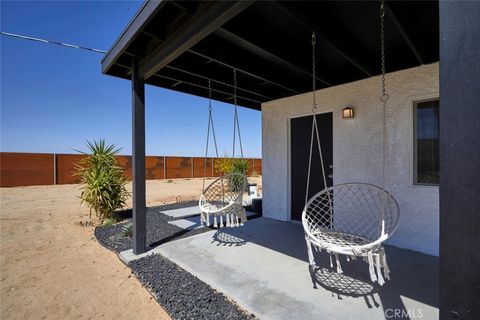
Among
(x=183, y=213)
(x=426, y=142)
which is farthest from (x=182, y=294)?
(x=183, y=213)

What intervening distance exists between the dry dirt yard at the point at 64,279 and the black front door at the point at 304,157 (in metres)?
3.00

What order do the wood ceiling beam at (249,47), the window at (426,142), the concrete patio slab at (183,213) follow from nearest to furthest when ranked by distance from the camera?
A: the wood ceiling beam at (249,47) → the window at (426,142) → the concrete patio slab at (183,213)

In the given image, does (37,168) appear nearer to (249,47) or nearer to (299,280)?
(249,47)

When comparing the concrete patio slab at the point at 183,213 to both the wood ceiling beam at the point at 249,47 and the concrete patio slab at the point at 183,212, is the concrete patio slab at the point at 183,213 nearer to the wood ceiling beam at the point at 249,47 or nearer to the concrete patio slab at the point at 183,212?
the concrete patio slab at the point at 183,212

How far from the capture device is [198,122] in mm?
18344

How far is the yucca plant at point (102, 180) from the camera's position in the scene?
4.98m

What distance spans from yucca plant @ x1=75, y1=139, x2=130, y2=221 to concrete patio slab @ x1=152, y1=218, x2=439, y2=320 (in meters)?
2.31

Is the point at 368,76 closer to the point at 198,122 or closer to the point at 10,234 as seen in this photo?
the point at 10,234

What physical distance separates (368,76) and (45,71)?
1301cm

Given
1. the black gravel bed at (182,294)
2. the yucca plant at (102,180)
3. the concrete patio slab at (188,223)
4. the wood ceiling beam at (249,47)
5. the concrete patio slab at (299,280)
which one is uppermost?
the wood ceiling beam at (249,47)

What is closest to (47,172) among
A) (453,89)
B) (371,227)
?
(371,227)

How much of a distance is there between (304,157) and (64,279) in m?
3.87

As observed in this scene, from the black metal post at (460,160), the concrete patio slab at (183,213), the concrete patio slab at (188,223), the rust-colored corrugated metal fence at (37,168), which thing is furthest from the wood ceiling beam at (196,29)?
the rust-colored corrugated metal fence at (37,168)

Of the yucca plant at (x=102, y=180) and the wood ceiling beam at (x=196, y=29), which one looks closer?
the wood ceiling beam at (x=196, y=29)
